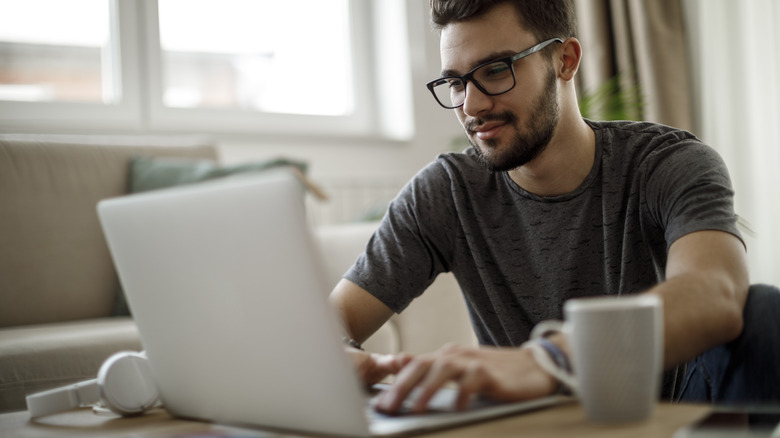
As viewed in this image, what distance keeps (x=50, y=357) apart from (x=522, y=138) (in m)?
1.07

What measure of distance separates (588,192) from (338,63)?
2471mm

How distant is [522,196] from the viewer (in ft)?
4.37

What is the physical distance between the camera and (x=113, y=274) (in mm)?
2229

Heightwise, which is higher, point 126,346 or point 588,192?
point 588,192

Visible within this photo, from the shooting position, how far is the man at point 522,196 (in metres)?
1.22

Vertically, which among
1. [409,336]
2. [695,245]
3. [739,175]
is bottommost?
[409,336]

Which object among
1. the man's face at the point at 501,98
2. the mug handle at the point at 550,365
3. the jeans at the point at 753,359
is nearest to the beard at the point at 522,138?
the man's face at the point at 501,98

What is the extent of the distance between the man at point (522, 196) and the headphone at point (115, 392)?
0.40 m

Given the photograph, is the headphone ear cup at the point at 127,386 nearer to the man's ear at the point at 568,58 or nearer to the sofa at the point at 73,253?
the man's ear at the point at 568,58

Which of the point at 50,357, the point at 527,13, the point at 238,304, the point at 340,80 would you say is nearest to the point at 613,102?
the point at 340,80

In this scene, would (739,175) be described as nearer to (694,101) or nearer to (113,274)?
(694,101)

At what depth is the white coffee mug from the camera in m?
0.62

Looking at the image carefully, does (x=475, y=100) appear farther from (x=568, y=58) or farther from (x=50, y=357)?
(x=50, y=357)

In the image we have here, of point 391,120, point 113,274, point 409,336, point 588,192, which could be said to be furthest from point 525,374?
point 391,120
